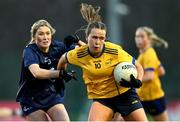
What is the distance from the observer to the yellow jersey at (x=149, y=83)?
13234mm

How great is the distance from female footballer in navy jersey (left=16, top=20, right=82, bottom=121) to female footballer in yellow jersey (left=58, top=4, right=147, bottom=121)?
507 millimetres

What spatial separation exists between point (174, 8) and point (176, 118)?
13.3 metres

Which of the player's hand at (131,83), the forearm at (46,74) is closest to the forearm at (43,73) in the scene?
the forearm at (46,74)

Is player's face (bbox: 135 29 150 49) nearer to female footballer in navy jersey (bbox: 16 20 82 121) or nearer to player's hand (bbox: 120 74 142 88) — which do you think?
female footballer in navy jersey (bbox: 16 20 82 121)

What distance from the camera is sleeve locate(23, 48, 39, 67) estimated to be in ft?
33.6

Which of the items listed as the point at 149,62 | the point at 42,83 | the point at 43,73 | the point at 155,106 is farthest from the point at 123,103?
the point at 155,106

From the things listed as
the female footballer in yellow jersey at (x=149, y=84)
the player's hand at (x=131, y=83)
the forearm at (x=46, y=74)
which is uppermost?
the forearm at (x=46, y=74)

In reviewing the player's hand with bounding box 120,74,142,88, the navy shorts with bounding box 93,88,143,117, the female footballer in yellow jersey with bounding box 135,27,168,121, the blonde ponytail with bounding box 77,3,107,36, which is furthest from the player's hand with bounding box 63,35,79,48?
the female footballer in yellow jersey with bounding box 135,27,168,121

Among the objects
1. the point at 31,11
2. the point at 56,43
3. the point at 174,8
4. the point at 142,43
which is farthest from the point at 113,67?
the point at 174,8

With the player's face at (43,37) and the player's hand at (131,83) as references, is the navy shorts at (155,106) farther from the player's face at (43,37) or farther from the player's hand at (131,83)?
the player's hand at (131,83)

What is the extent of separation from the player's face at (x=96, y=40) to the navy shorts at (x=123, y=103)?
60cm

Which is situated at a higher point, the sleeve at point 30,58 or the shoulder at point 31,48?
the shoulder at point 31,48

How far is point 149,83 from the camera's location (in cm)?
1339

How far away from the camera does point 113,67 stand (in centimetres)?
992
